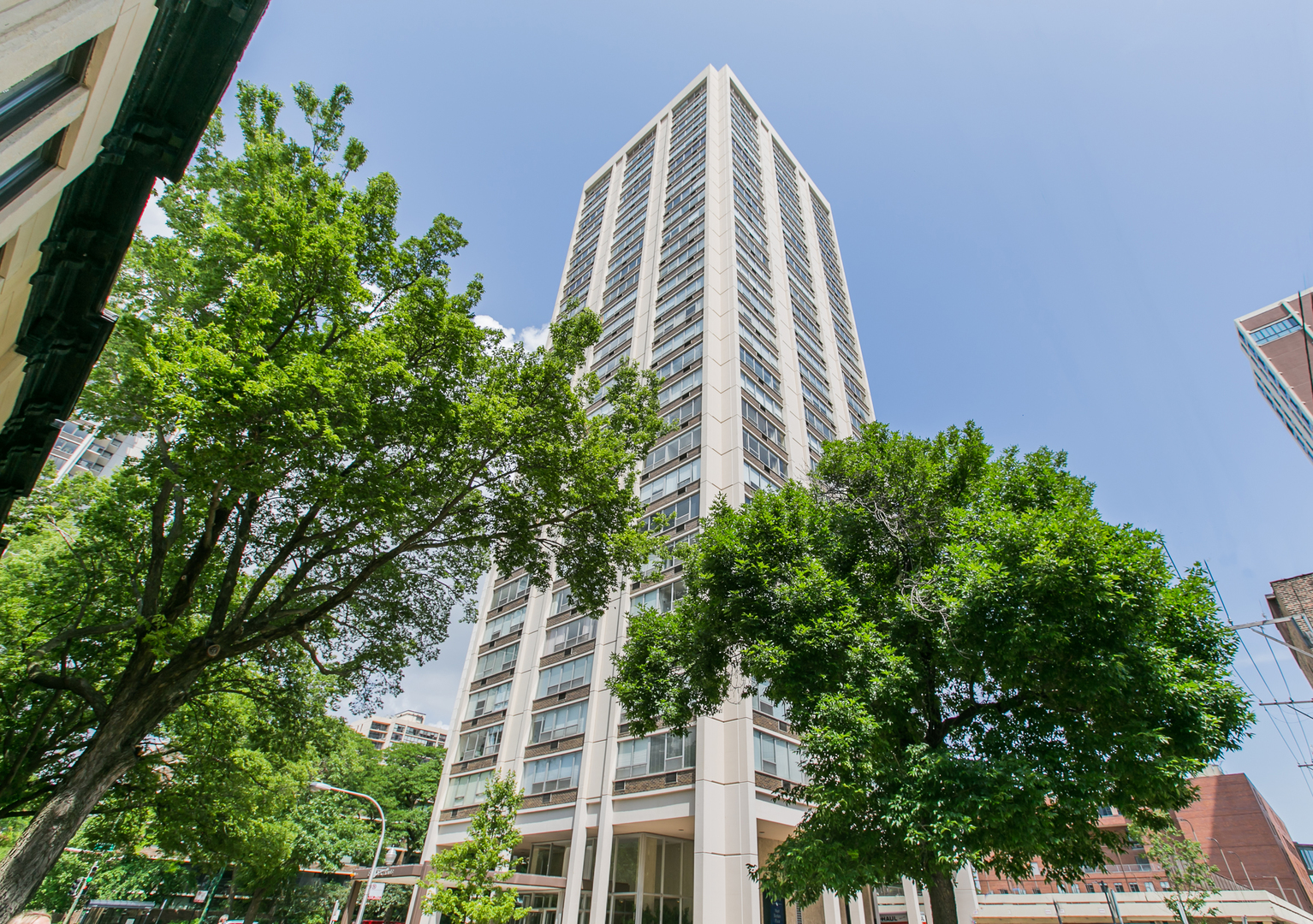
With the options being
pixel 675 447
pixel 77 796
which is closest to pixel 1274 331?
pixel 675 447

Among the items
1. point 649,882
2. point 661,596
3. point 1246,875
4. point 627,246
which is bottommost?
point 649,882

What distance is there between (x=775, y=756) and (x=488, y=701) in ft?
56.0

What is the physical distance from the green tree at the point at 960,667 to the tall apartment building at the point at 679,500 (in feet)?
10.7

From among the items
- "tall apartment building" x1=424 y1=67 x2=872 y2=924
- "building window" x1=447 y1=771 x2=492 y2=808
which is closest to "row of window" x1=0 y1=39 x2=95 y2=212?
"tall apartment building" x1=424 y1=67 x2=872 y2=924

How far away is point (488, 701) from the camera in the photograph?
31.4 m

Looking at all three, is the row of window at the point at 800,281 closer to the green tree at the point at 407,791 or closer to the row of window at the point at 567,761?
the row of window at the point at 567,761

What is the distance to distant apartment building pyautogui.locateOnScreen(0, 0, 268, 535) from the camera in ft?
15.5

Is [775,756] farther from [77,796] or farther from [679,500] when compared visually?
[77,796]

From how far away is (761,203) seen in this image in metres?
44.9

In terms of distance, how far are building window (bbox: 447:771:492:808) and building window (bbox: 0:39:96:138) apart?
29.5 m

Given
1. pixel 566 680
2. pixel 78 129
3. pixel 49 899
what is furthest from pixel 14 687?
pixel 49 899

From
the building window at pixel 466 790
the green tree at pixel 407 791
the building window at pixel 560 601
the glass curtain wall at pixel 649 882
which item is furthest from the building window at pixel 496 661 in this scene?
the green tree at pixel 407 791

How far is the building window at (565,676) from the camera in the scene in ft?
86.5

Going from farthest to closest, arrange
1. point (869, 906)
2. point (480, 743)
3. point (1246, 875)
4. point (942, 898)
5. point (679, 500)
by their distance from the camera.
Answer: point (1246, 875) → point (480, 743) → point (679, 500) → point (869, 906) → point (942, 898)
